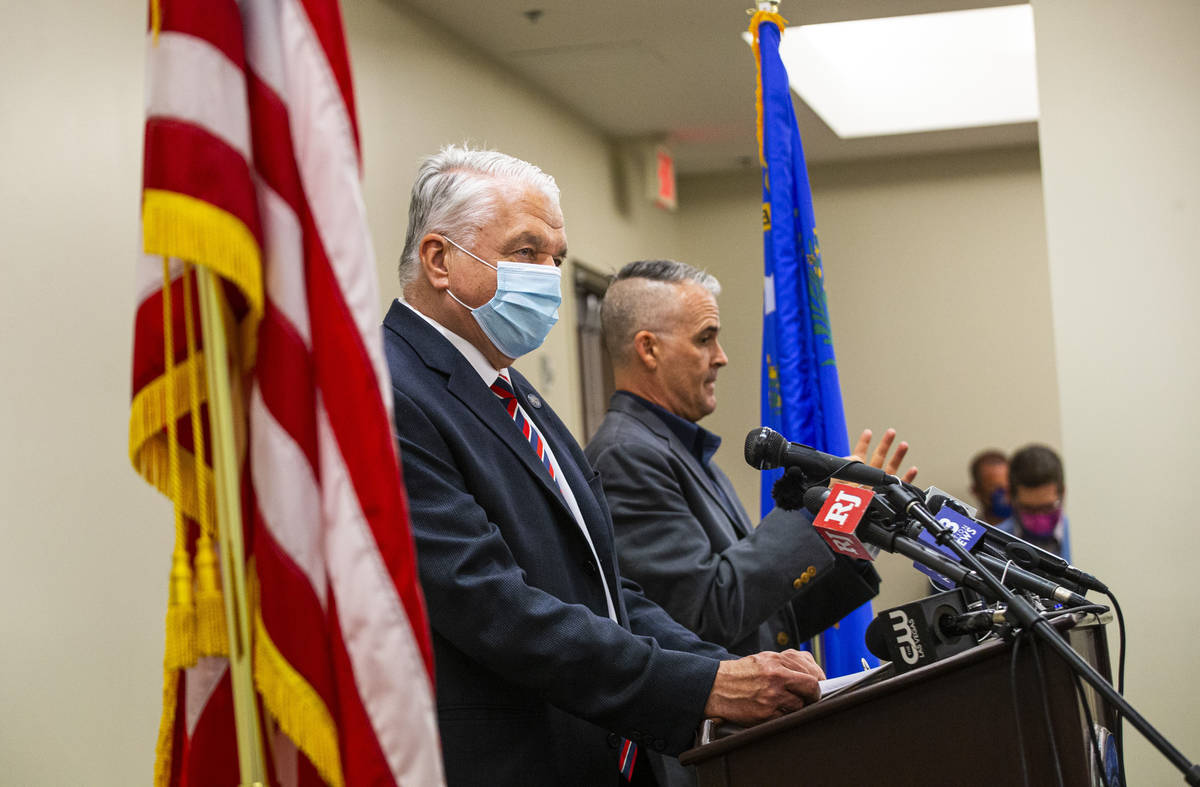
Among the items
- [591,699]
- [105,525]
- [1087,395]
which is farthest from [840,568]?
[105,525]

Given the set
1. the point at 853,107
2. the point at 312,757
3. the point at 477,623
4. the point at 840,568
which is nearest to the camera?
the point at 312,757

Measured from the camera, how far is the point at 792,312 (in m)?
3.50

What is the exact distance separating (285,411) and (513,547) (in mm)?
708

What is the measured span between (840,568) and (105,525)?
5.61ft

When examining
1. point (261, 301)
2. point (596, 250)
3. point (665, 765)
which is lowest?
point (665, 765)

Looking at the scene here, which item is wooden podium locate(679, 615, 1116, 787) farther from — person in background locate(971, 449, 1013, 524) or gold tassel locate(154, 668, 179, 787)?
person in background locate(971, 449, 1013, 524)

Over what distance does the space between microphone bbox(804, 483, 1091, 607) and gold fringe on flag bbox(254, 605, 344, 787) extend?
2.48 ft

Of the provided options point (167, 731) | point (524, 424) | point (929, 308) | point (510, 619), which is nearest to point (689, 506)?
point (524, 424)

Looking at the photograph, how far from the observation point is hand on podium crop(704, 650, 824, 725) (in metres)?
1.80

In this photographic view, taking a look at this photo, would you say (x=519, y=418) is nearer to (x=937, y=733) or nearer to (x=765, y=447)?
(x=765, y=447)

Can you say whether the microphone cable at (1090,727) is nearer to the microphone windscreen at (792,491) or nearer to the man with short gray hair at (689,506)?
the microphone windscreen at (792,491)

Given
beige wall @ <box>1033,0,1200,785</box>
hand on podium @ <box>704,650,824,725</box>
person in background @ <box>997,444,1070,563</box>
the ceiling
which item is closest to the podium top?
hand on podium @ <box>704,650,824,725</box>

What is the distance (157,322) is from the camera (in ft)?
4.35

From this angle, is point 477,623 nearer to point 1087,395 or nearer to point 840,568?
point 840,568
